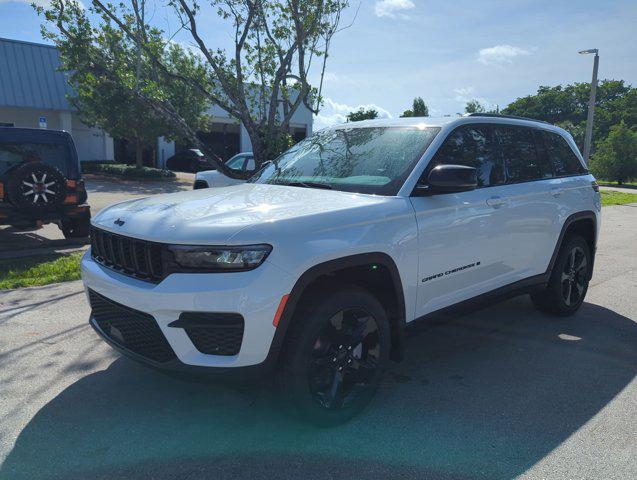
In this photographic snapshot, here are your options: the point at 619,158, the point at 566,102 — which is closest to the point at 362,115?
the point at 619,158

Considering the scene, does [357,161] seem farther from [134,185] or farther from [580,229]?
[134,185]

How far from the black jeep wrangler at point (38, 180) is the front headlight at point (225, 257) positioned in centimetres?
630

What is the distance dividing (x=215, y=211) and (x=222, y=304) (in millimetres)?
676

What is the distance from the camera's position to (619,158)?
35188 mm

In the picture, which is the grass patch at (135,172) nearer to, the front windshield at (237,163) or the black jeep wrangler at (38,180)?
the front windshield at (237,163)

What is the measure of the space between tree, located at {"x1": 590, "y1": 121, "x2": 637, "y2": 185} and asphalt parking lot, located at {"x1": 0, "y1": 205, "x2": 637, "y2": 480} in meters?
35.3

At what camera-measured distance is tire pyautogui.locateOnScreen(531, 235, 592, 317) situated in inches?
202

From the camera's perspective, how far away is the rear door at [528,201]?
4.36m

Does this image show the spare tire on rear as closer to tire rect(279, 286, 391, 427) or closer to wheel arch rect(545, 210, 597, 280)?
tire rect(279, 286, 391, 427)

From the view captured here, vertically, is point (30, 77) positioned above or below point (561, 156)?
above

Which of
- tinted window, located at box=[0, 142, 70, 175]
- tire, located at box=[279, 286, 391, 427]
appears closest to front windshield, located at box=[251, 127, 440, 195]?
tire, located at box=[279, 286, 391, 427]

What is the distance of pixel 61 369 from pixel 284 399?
1959mm

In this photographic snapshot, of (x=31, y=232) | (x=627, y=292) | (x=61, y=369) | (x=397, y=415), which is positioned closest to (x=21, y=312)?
(x=61, y=369)

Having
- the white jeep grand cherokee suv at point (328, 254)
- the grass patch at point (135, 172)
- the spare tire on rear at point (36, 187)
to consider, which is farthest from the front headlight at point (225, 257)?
the grass patch at point (135, 172)
